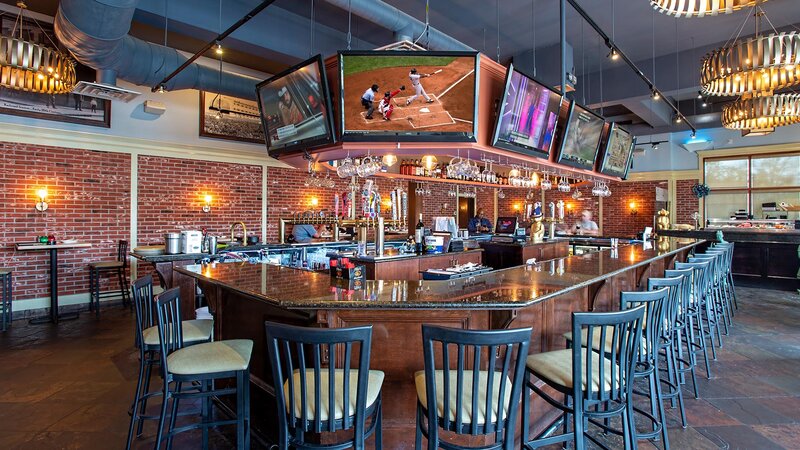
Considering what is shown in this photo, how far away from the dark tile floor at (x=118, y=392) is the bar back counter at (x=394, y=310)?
0.73 meters

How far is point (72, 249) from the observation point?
6285mm

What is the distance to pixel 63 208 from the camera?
624 cm

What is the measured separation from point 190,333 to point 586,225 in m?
12.6

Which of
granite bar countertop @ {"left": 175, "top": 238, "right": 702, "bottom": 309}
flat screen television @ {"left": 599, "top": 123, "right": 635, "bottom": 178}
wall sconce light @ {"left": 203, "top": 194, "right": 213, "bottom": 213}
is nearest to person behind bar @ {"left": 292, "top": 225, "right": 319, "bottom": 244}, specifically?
wall sconce light @ {"left": 203, "top": 194, "right": 213, "bottom": 213}

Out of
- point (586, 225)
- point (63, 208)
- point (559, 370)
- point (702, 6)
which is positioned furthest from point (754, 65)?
point (586, 225)

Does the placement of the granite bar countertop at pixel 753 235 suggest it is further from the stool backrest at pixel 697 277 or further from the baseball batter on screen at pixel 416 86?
the baseball batter on screen at pixel 416 86

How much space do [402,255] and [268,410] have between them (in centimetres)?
240

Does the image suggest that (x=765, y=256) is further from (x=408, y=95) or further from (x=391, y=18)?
(x=408, y=95)

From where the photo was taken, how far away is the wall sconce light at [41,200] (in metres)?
6.01

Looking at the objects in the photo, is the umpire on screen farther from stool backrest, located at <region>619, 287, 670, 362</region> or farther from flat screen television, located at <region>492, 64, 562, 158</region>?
stool backrest, located at <region>619, 287, 670, 362</region>

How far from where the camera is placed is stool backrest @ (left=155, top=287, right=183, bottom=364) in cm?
221

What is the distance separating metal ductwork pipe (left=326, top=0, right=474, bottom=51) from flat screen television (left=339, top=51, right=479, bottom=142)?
69.0 inches

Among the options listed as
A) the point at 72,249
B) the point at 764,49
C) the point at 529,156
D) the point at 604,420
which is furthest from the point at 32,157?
the point at 764,49

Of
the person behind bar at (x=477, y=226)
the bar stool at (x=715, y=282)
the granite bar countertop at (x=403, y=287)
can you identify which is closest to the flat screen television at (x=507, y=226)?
the person behind bar at (x=477, y=226)
